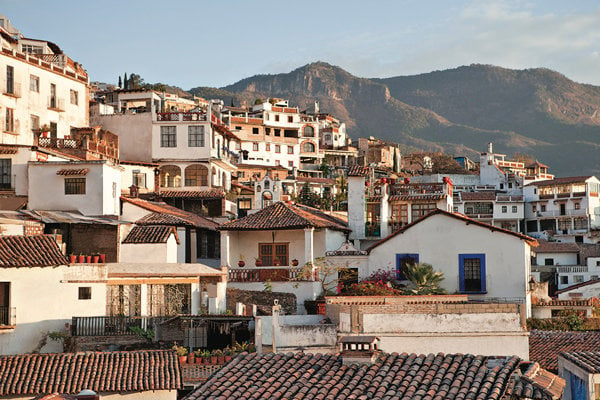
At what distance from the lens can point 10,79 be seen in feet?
185

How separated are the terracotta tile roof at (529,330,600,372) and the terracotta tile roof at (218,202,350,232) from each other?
11068mm

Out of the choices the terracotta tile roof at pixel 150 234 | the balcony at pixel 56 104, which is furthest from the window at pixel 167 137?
the terracotta tile roof at pixel 150 234

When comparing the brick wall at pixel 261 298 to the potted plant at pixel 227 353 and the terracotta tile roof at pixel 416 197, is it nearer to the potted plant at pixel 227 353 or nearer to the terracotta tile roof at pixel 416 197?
the potted plant at pixel 227 353

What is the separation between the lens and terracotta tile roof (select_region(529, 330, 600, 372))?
102 feet

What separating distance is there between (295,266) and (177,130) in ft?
79.8

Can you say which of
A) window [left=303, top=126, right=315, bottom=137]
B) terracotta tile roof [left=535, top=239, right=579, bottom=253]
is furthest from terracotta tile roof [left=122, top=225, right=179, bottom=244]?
window [left=303, top=126, right=315, bottom=137]

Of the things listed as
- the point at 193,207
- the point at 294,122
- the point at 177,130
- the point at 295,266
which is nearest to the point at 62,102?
the point at 177,130

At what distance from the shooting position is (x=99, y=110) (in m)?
64.4

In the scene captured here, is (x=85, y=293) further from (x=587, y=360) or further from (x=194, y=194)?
(x=194, y=194)

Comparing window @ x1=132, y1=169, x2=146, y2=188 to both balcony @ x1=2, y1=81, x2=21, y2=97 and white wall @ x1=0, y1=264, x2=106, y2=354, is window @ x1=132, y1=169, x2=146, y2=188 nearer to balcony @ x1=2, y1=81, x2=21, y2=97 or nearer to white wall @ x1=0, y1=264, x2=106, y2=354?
balcony @ x1=2, y1=81, x2=21, y2=97

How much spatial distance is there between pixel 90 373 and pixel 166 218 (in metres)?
18.3

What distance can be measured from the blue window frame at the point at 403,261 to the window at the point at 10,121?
29723mm

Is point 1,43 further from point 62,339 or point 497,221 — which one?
point 497,221

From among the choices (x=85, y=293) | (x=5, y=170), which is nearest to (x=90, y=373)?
(x=85, y=293)
